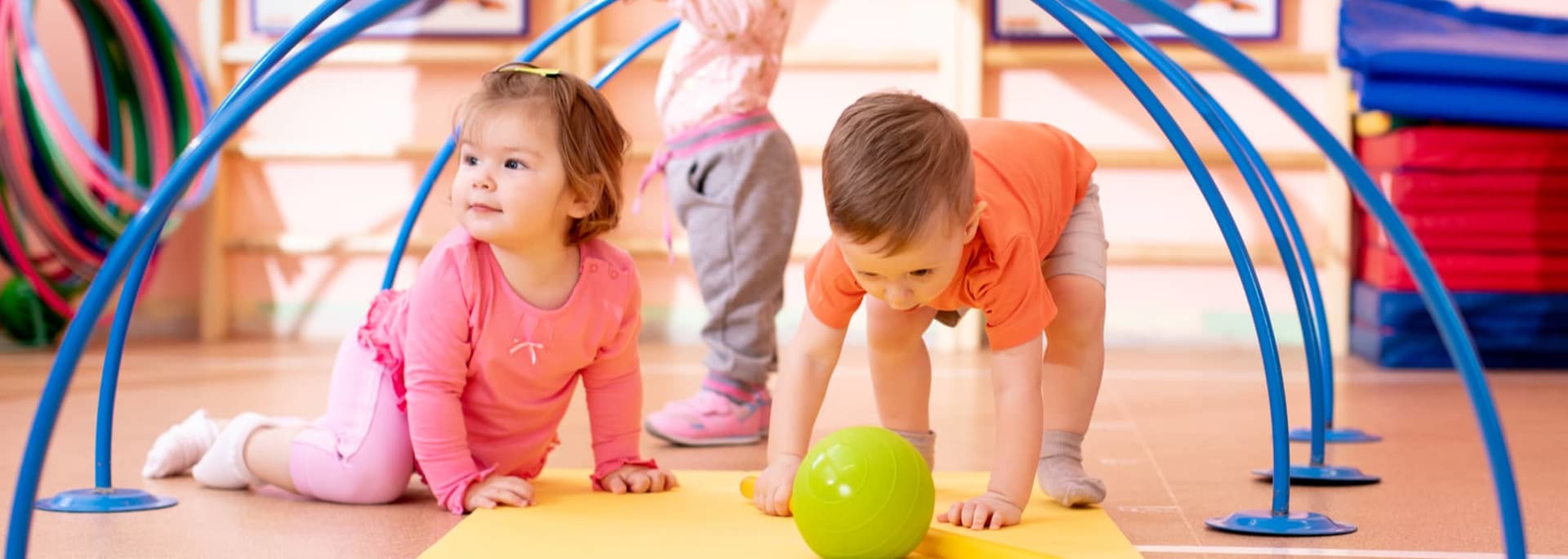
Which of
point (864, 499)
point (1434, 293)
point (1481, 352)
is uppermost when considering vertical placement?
point (1434, 293)

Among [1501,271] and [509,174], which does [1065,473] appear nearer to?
[509,174]

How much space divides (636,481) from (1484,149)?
7.34ft

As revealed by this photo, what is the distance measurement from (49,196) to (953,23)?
213 cm

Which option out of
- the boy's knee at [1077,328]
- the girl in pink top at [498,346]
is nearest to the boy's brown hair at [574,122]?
the girl in pink top at [498,346]

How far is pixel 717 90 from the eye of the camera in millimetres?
2197

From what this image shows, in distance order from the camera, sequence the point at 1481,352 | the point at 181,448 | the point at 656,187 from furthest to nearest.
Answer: the point at 656,187, the point at 1481,352, the point at 181,448

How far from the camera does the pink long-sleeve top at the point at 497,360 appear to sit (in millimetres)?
1607

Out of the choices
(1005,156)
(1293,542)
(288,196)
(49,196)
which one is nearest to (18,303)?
(49,196)

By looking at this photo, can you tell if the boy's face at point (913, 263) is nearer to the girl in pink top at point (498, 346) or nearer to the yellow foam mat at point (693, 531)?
the yellow foam mat at point (693, 531)

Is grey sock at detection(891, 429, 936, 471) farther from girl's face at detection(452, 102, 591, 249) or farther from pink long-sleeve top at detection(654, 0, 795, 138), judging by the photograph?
pink long-sleeve top at detection(654, 0, 795, 138)

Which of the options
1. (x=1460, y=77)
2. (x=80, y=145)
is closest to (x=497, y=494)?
(x=80, y=145)

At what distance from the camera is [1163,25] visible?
3734 millimetres

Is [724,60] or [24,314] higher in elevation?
[724,60]

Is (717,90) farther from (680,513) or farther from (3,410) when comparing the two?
(3,410)
